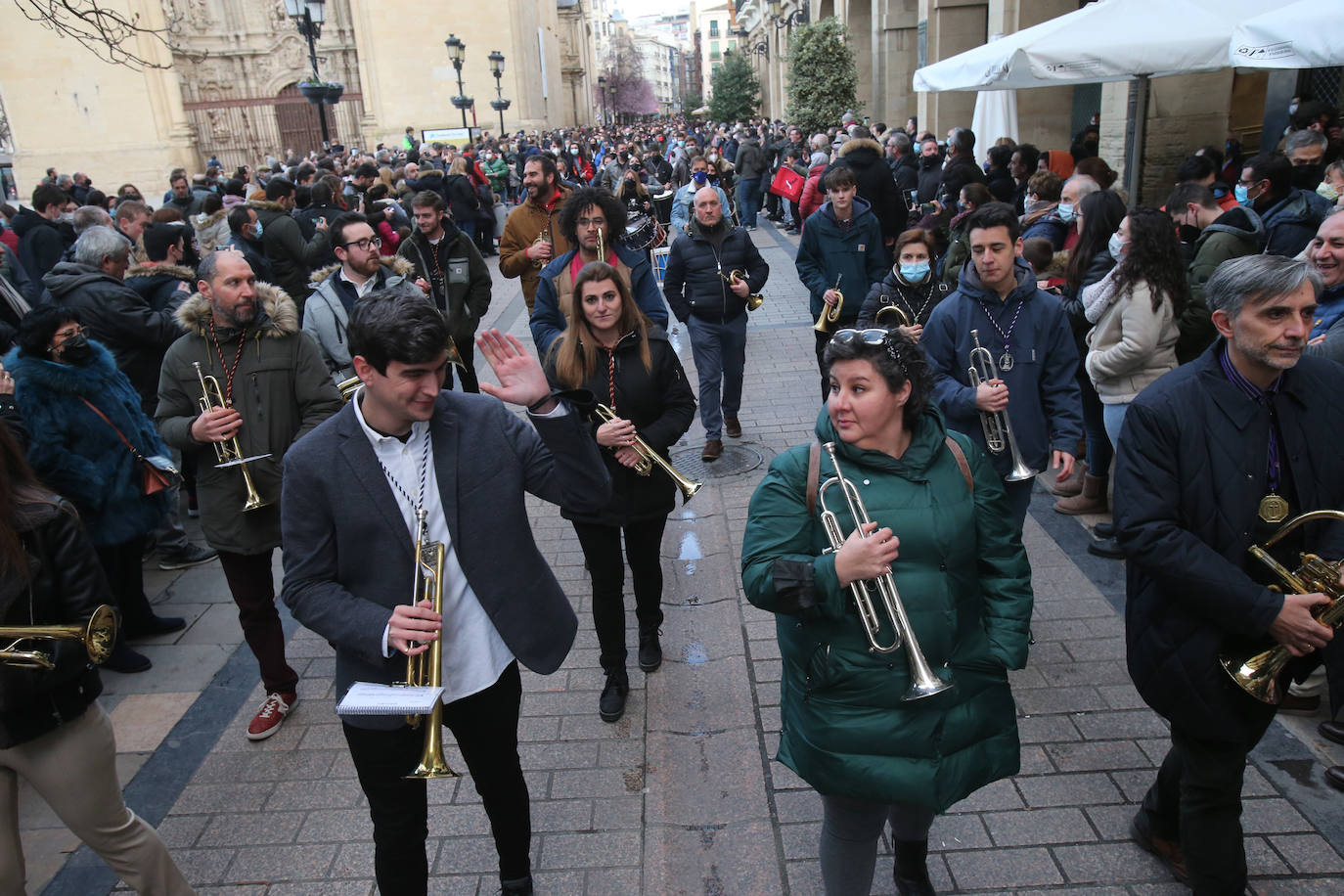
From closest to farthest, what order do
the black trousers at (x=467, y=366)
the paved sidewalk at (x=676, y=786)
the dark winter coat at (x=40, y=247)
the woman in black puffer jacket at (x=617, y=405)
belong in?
the paved sidewalk at (x=676, y=786) → the woman in black puffer jacket at (x=617, y=405) → the black trousers at (x=467, y=366) → the dark winter coat at (x=40, y=247)

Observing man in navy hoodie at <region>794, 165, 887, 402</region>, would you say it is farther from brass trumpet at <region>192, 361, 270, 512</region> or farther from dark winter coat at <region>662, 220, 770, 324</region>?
brass trumpet at <region>192, 361, 270, 512</region>

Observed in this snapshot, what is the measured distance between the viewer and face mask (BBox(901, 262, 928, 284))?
18.2 feet

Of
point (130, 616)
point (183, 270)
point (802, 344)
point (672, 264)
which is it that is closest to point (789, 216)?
point (802, 344)

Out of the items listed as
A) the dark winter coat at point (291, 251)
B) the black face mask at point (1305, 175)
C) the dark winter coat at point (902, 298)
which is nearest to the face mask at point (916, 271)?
the dark winter coat at point (902, 298)

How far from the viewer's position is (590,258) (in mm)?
5648

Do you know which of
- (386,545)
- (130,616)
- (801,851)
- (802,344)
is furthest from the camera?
(802,344)

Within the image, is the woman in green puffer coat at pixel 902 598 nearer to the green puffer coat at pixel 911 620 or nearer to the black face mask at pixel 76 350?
the green puffer coat at pixel 911 620

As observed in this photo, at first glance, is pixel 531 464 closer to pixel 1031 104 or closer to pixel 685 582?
pixel 685 582

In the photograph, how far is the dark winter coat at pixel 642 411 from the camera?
4062 mm

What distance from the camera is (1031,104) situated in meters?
15.5

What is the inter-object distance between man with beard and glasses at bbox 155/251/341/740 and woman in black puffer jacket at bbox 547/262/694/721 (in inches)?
42.7

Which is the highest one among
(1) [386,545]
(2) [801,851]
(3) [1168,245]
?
(3) [1168,245]

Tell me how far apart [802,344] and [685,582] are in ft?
17.8

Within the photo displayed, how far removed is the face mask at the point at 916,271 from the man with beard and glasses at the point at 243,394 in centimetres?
326
